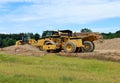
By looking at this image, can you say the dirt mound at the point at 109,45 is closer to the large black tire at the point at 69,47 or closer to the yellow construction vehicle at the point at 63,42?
the yellow construction vehicle at the point at 63,42

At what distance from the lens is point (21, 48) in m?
39.1

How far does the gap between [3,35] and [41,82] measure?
4681 cm

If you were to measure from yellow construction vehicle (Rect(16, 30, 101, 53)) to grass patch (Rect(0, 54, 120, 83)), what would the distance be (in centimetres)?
1138

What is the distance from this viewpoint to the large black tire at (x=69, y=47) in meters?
38.2

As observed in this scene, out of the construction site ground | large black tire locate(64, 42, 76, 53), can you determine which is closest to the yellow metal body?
large black tire locate(64, 42, 76, 53)

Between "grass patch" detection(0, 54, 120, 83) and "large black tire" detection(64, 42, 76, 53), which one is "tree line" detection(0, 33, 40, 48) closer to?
"large black tire" detection(64, 42, 76, 53)

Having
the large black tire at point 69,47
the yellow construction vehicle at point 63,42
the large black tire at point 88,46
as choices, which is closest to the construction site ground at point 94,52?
the large black tire at point 88,46

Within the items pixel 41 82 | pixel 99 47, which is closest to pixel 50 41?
pixel 99 47

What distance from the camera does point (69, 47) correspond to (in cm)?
3853

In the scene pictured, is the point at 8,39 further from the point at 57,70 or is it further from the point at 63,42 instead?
the point at 57,70

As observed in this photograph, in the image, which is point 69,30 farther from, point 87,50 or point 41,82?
point 41,82

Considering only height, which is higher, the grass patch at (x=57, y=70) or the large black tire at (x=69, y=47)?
the large black tire at (x=69, y=47)

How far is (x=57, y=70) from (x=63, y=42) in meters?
20.0

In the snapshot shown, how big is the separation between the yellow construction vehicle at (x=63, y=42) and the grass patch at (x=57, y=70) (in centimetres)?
1138
